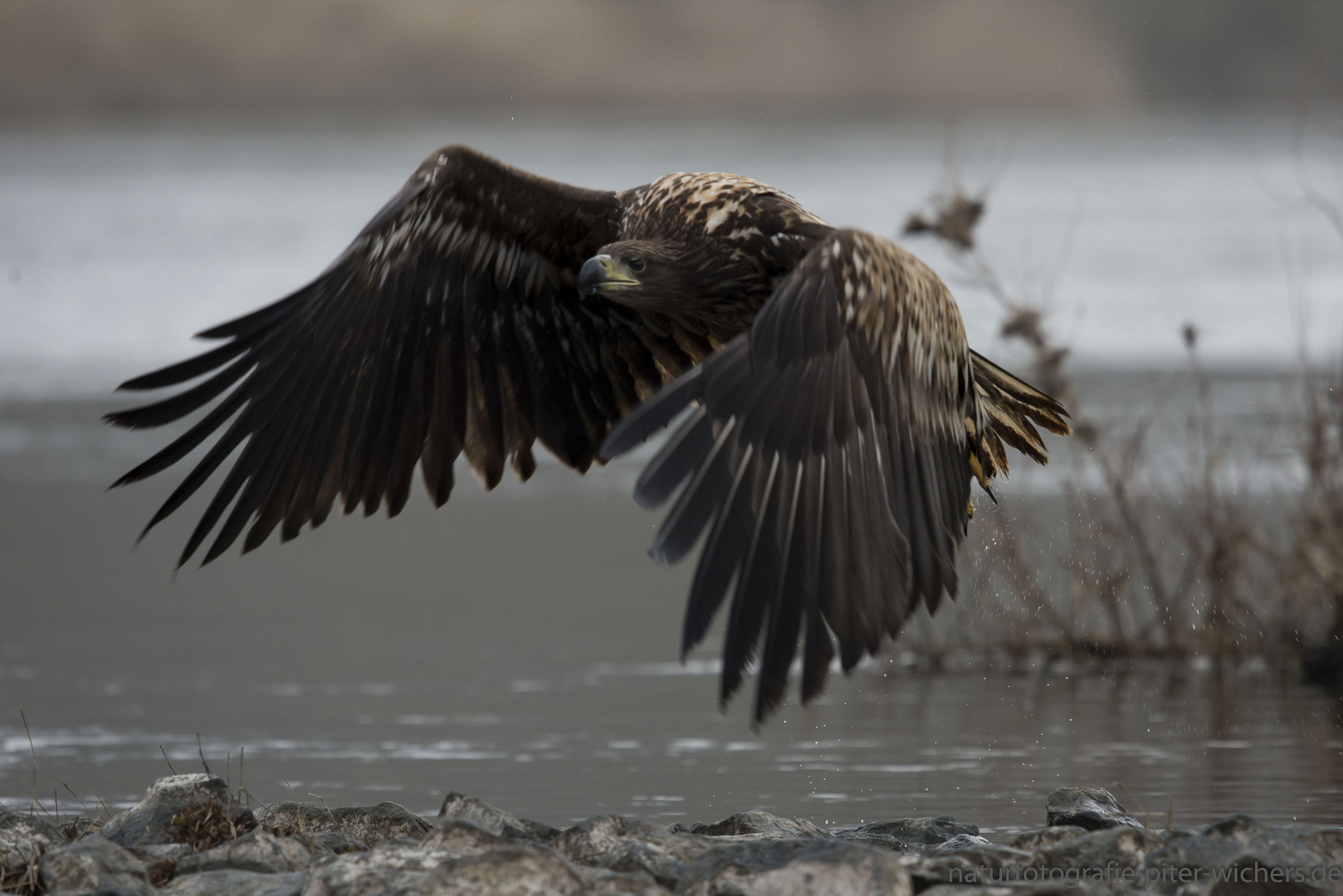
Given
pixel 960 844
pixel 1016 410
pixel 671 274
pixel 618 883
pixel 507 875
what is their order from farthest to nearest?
pixel 1016 410 → pixel 671 274 → pixel 960 844 → pixel 618 883 → pixel 507 875

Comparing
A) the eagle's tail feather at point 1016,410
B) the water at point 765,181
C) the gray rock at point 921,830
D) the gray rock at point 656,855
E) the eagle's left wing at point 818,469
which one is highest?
the water at point 765,181

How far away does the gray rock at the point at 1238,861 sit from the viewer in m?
4.05

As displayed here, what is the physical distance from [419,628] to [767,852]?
16.4 ft

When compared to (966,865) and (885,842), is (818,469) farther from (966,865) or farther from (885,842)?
(885,842)

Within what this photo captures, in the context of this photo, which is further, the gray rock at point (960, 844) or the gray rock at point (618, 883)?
the gray rock at point (960, 844)

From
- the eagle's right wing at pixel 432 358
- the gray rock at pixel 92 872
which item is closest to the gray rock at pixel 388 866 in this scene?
the gray rock at pixel 92 872

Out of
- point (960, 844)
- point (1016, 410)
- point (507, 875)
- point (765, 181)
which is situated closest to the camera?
point (507, 875)

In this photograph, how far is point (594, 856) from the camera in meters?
4.54

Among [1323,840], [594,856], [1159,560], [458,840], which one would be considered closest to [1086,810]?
[1323,840]

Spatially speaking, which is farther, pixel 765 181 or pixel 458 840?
pixel 765 181

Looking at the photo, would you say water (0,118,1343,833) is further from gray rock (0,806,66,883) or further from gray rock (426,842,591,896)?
gray rock (426,842,591,896)

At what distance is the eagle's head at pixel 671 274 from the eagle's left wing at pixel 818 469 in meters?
0.94

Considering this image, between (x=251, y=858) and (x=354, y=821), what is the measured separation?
0.58 meters

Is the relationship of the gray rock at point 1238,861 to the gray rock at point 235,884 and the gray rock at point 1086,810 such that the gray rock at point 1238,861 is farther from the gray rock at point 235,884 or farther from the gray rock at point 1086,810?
the gray rock at point 235,884
